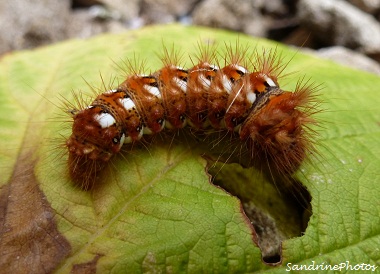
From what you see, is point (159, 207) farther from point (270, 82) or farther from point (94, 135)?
point (270, 82)

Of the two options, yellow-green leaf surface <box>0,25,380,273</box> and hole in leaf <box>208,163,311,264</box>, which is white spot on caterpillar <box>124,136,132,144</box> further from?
hole in leaf <box>208,163,311,264</box>

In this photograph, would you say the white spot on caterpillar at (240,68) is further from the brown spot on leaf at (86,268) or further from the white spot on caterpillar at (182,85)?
the brown spot on leaf at (86,268)

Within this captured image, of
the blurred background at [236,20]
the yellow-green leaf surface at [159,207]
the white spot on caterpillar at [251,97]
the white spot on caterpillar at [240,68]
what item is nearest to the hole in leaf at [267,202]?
the yellow-green leaf surface at [159,207]

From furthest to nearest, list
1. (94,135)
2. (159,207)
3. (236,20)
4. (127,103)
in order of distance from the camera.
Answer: (236,20) → (127,103) → (94,135) → (159,207)

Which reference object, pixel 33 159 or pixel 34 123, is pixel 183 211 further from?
pixel 34 123

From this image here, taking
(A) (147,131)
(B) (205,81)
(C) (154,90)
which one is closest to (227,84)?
(B) (205,81)
